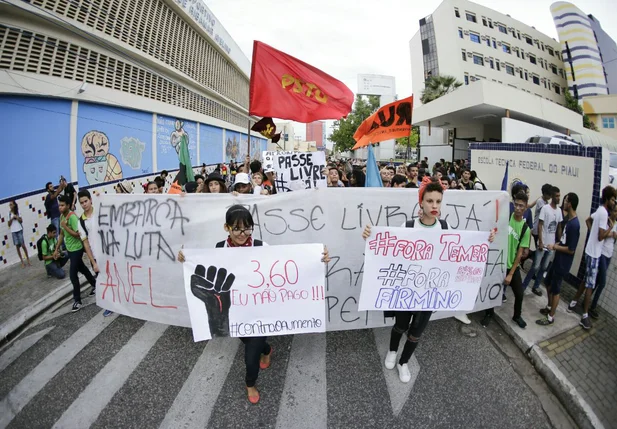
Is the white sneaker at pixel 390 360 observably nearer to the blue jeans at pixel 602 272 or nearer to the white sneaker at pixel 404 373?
the white sneaker at pixel 404 373

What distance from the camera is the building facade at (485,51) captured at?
3609 cm

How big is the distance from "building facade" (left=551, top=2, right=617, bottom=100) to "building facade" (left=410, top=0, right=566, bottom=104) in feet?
10.0

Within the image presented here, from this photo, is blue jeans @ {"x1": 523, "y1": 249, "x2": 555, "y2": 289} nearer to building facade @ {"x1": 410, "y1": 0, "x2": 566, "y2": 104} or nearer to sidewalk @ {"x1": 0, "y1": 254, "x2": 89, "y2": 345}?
sidewalk @ {"x1": 0, "y1": 254, "x2": 89, "y2": 345}

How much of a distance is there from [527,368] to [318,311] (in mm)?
2346

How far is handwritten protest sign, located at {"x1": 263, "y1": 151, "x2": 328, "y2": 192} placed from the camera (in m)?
6.03

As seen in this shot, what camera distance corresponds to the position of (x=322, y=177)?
613 centimetres

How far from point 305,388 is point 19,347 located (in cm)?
346

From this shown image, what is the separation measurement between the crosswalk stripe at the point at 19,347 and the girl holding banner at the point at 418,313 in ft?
13.3

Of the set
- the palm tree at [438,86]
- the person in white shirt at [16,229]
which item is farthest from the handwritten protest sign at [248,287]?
the palm tree at [438,86]

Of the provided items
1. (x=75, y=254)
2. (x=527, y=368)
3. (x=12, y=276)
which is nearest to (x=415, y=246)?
(x=527, y=368)

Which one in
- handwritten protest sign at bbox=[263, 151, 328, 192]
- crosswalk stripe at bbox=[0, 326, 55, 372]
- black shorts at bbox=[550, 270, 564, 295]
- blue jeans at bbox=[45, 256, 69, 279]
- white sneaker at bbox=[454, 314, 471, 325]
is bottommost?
crosswalk stripe at bbox=[0, 326, 55, 372]

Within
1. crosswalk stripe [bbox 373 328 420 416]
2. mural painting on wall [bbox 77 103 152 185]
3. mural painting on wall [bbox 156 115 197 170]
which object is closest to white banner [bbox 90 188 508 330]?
crosswalk stripe [bbox 373 328 420 416]

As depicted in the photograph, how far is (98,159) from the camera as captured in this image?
977 centimetres

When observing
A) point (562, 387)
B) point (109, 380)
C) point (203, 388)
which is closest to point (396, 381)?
point (562, 387)
